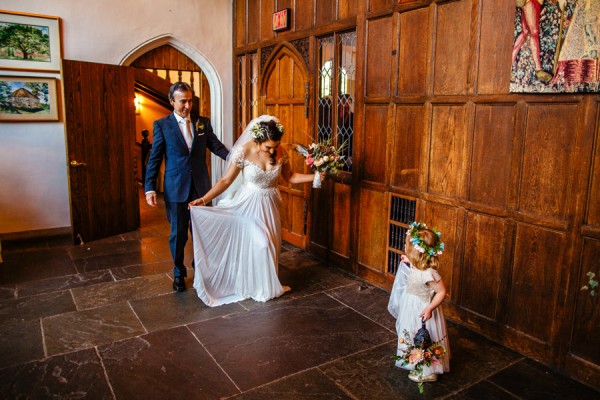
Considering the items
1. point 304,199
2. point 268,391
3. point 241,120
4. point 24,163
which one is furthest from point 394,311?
point 24,163

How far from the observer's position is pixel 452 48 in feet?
12.2

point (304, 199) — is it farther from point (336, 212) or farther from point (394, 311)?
point (394, 311)

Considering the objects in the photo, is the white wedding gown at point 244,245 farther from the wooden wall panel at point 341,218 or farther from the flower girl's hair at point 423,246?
the flower girl's hair at point 423,246

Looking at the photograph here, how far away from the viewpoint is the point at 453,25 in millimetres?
3713

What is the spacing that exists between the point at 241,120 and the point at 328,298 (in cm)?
381

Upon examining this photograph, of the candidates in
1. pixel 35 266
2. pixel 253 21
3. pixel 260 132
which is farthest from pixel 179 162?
pixel 253 21

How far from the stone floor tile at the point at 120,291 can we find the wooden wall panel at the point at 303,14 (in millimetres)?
3306

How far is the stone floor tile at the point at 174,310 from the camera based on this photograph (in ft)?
12.6

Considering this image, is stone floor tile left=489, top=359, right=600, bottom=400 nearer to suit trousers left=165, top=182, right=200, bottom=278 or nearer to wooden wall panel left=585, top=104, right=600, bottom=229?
wooden wall panel left=585, top=104, right=600, bottom=229

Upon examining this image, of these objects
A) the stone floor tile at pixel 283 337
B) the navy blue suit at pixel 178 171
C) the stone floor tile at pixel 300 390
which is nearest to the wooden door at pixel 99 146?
the navy blue suit at pixel 178 171

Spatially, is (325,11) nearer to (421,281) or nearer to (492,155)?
(492,155)

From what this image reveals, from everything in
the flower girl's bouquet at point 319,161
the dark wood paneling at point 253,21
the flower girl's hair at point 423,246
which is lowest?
the flower girl's hair at point 423,246

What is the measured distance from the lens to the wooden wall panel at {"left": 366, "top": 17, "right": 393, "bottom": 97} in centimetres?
438

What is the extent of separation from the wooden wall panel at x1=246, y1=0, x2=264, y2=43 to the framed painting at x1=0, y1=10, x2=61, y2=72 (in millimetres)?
2531
